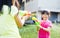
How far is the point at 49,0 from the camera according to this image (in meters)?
1.35

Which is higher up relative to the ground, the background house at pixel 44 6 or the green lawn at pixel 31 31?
the background house at pixel 44 6

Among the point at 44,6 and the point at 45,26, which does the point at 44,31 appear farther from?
the point at 44,6

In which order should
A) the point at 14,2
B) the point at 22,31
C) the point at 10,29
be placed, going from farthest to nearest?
the point at 22,31, the point at 14,2, the point at 10,29

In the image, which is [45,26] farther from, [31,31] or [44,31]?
[31,31]

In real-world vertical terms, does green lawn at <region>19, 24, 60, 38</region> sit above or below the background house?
below

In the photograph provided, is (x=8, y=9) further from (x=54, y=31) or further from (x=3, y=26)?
(x=54, y=31)

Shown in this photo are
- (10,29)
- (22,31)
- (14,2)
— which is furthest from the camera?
(22,31)

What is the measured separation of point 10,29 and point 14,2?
0.71 ft

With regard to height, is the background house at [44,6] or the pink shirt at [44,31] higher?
the background house at [44,6]

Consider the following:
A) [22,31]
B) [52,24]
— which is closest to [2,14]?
[22,31]

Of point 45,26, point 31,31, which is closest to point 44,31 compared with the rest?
point 45,26

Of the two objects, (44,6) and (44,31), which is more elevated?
(44,6)

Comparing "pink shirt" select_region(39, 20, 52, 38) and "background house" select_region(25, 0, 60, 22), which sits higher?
"background house" select_region(25, 0, 60, 22)

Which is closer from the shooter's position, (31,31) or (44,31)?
(44,31)
